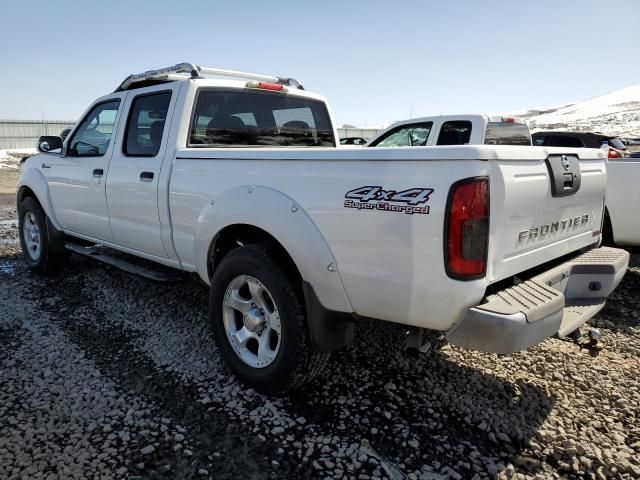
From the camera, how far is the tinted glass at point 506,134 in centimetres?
671

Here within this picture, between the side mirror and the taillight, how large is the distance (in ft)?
14.9

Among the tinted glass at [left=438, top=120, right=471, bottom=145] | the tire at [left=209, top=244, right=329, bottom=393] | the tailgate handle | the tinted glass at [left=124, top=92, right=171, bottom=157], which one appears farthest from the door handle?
the tinted glass at [left=438, top=120, right=471, bottom=145]

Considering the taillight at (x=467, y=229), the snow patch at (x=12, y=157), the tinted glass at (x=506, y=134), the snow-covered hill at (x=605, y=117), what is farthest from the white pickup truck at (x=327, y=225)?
the snow-covered hill at (x=605, y=117)

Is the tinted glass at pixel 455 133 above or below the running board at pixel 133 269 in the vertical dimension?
above

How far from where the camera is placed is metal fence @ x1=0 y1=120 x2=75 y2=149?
2748 cm

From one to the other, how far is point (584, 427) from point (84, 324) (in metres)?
3.73

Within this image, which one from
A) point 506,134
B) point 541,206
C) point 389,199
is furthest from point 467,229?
point 506,134

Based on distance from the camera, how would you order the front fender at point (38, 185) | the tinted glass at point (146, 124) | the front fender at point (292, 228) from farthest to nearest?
the front fender at point (38, 185) → the tinted glass at point (146, 124) → the front fender at point (292, 228)

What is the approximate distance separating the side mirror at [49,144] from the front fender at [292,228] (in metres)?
3.04

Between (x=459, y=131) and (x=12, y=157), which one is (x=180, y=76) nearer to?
(x=459, y=131)

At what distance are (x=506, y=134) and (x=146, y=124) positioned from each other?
4.99 m

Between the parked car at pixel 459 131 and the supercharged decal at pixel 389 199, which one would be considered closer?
the supercharged decal at pixel 389 199

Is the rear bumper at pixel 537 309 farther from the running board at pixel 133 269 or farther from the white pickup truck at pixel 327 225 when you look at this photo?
the running board at pixel 133 269

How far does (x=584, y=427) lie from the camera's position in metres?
2.77
